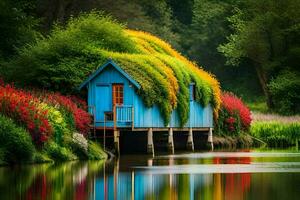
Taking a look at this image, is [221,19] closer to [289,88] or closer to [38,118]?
[289,88]

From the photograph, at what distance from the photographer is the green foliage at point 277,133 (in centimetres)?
7044

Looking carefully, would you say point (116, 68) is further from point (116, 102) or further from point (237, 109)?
point (237, 109)

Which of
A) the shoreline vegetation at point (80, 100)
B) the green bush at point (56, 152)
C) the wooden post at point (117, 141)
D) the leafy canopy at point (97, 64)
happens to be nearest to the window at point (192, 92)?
the shoreline vegetation at point (80, 100)

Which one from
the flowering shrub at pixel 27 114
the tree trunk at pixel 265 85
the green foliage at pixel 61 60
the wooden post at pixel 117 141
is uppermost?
Answer: the tree trunk at pixel 265 85

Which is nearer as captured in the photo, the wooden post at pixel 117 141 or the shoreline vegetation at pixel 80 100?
the shoreline vegetation at pixel 80 100

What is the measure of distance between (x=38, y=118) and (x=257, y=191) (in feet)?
57.0

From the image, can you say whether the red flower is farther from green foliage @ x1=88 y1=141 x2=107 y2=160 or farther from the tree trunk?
the tree trunk

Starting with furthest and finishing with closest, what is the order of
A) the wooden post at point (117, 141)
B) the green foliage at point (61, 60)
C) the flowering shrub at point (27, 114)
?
the green foliage at point (61, 60)
the wooden post at point (117, 141)
the flowering shrub at point (27, 114)

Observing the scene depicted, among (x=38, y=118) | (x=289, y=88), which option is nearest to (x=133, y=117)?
(x=38, y=118)

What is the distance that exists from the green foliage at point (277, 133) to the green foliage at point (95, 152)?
68.8 feet

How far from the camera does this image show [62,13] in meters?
85.8

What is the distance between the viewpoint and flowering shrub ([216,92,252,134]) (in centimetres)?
6906

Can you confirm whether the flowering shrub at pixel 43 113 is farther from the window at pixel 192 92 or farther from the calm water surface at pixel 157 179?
the window at pixel 192 92

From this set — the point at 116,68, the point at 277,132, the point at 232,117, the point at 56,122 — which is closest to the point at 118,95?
the point at 116,68
